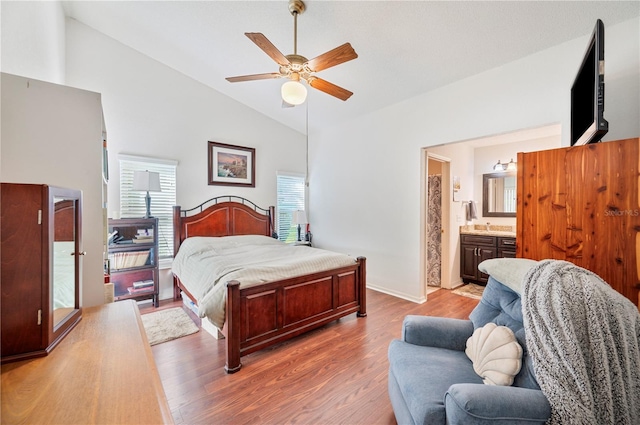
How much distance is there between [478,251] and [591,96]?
320cm

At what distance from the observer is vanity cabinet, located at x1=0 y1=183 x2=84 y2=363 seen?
764 mm

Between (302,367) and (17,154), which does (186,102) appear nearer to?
(17,154)

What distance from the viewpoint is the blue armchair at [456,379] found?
1.04m

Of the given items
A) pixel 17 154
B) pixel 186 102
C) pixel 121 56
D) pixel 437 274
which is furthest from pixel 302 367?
pixel 121 56

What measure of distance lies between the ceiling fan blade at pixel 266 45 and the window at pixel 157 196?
8.79ft

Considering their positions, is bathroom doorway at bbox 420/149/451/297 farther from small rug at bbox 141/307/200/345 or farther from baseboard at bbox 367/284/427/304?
small rug at bbox 141/307/200/345

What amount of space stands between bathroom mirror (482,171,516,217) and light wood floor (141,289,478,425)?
10.6ft

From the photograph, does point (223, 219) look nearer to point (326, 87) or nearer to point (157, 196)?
point (157, 196)

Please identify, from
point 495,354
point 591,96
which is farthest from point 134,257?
point 591,96

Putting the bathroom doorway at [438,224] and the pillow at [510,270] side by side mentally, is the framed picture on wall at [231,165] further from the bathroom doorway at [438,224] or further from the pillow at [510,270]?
Result: the pillow at [510,270]

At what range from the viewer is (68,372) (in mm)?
725

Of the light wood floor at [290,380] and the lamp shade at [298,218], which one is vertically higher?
the lamp shade at [298,218]

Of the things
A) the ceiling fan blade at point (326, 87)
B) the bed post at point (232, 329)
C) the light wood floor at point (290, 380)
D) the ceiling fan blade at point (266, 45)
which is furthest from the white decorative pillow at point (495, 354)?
the ceiling fan blade at point (266, 45)

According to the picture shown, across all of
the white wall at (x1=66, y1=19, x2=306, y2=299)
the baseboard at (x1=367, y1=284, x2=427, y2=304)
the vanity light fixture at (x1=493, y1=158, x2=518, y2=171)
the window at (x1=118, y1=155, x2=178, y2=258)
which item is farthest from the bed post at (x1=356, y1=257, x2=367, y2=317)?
the vanity light fixture at (x1=493, y1=158, x2=518, y2=171)
